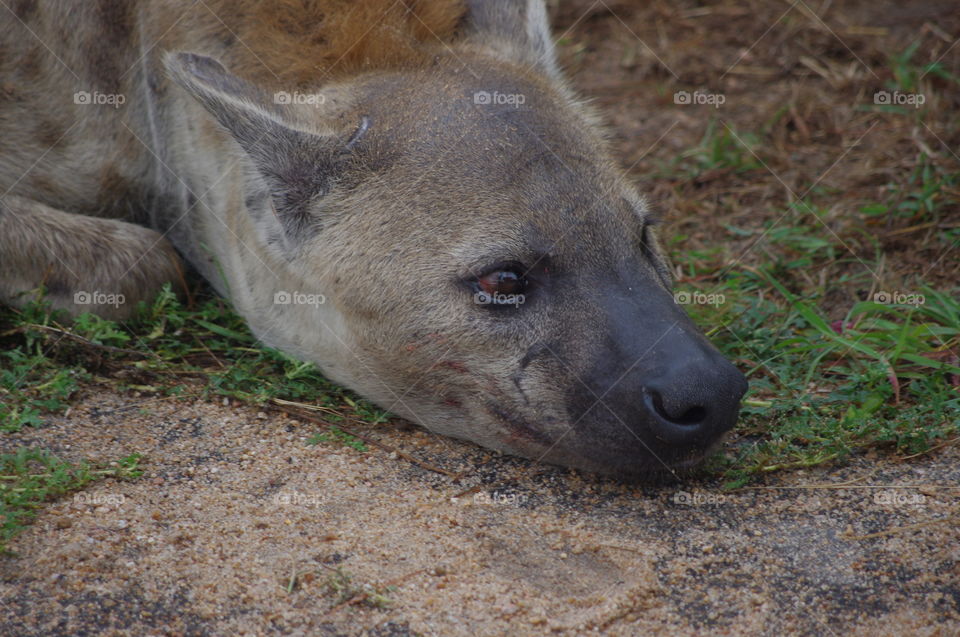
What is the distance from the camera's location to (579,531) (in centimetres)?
265

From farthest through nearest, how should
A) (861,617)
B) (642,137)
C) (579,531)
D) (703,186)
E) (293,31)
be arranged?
(642,137) → (703,186) → (293,31) → (579,531) → (861,617)

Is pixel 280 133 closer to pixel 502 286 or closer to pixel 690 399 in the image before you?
pixel 502 286

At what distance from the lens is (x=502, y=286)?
2.91 metres

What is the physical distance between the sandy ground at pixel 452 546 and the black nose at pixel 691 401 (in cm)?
24

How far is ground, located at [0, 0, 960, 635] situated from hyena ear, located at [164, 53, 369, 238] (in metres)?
0.64

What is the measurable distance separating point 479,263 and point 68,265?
1.56 metres

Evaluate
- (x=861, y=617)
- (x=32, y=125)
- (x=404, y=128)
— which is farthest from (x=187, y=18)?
(x=861, y=617)

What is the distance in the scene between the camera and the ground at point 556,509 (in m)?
2.37

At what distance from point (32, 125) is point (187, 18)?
73 cm

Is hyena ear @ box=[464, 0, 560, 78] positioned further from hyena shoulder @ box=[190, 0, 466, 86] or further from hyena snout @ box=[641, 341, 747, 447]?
hyena snout @ box=[641, 341, 747, 447]

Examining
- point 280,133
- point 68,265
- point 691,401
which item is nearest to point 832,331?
point 691,401

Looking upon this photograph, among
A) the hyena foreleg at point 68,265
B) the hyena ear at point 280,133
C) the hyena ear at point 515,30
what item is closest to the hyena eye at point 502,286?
the hyena ear at point 280,133

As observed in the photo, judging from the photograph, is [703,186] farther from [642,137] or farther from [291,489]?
[291,489]

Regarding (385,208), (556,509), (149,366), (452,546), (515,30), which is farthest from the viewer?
(515,30)
